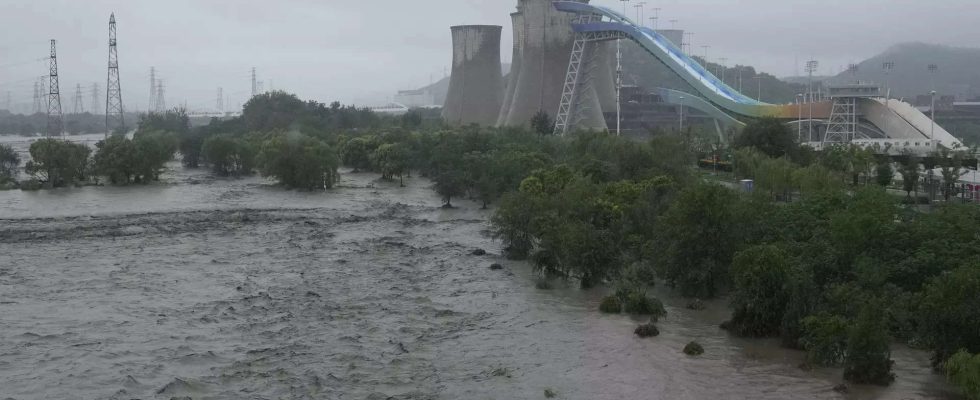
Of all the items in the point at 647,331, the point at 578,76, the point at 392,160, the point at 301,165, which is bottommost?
the point at 647,331

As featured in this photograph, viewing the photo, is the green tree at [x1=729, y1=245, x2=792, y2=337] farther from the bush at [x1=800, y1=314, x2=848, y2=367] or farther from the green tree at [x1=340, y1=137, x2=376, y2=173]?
the green tree at [x1=340, y1=137, x2=376, y2=173]

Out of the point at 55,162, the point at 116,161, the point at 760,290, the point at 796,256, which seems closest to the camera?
the point at 760,290

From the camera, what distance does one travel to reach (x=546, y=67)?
142 feet

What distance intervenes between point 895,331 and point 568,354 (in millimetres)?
4123

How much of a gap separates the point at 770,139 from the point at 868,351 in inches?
739

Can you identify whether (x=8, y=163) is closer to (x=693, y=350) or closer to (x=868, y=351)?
(x=693, y=350)

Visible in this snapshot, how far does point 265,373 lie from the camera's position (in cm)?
1137

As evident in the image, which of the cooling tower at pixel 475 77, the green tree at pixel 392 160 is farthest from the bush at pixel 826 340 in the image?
the cooling tower at pixel 475 77

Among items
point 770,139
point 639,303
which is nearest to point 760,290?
point 639,303

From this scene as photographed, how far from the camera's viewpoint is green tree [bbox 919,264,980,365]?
33.9 feet

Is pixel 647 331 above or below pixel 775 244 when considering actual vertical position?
below

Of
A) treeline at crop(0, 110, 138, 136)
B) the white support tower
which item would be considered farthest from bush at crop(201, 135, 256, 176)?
treeline at crop(0, 110, 138, 136)

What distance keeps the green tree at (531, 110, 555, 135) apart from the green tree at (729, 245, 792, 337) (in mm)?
28838

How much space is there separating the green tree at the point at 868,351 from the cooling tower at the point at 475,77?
3665cm
